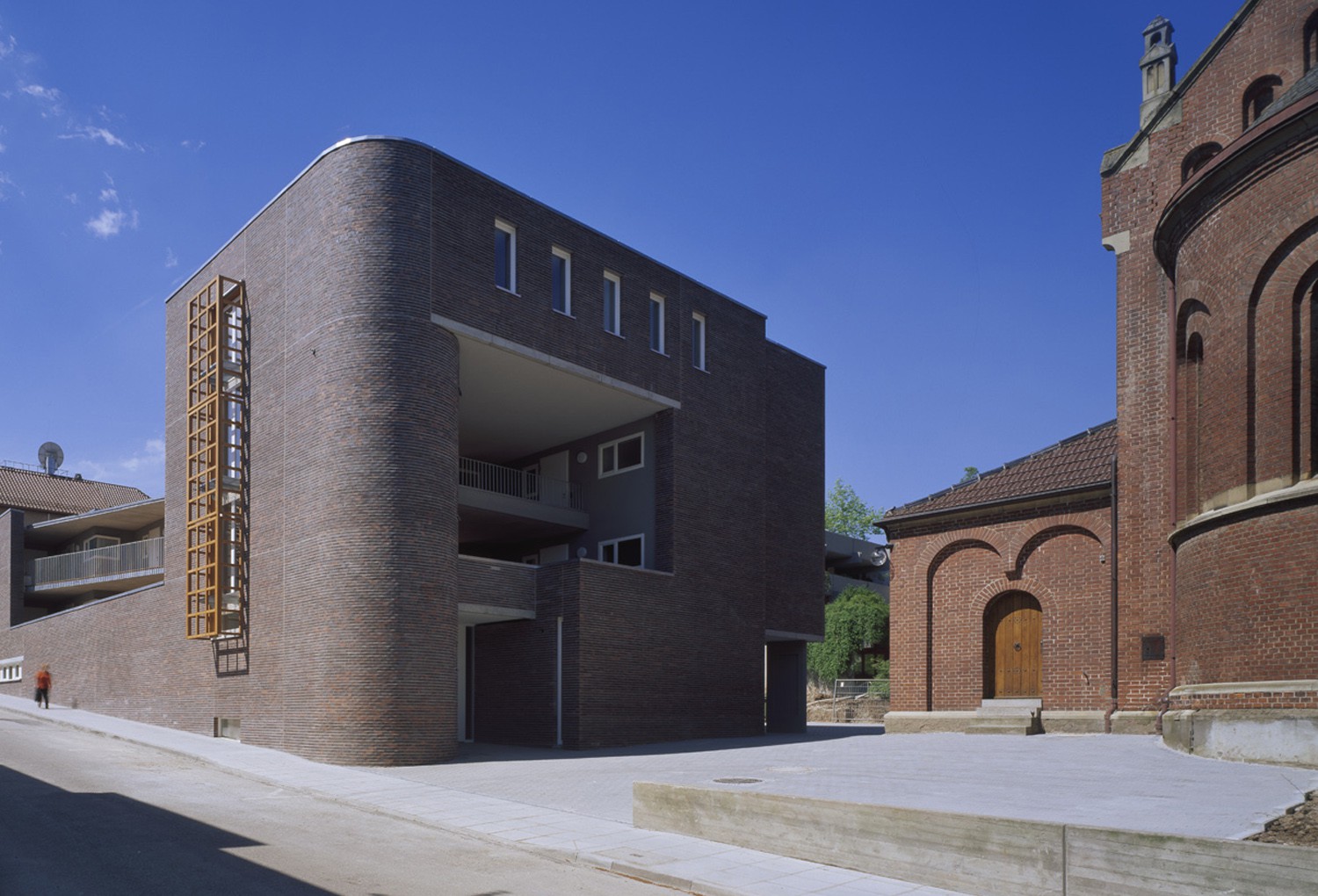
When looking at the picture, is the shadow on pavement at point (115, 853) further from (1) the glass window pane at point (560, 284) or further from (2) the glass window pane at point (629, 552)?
(2) the glass window pane at point (629, 552)

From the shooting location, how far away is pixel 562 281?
1082 inches

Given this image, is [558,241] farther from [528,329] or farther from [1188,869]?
[1188,869]

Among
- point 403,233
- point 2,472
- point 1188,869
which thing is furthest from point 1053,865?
point 2,472

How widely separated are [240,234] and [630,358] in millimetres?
10493

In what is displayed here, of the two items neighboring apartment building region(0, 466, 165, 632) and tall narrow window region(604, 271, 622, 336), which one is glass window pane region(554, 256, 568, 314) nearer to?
tall narrow window region(604, 271, 622, 336)

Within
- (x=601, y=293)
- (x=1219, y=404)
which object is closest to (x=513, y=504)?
(x=601, y=293)

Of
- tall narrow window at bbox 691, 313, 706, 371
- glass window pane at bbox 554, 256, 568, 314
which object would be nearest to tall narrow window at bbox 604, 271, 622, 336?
glass window pane at bbox 554, 256, 568, 314

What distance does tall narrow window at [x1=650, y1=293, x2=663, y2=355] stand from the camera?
29703mm

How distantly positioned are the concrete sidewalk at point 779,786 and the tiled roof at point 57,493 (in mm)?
33095

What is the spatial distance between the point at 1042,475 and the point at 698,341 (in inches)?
411

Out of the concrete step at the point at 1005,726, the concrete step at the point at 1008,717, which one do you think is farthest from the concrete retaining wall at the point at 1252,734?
the concrete step at the point at 1008,717

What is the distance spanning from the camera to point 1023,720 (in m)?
23.6

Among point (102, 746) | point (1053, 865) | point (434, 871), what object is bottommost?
point (102, 746)

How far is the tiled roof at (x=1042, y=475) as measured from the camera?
2428 cm
